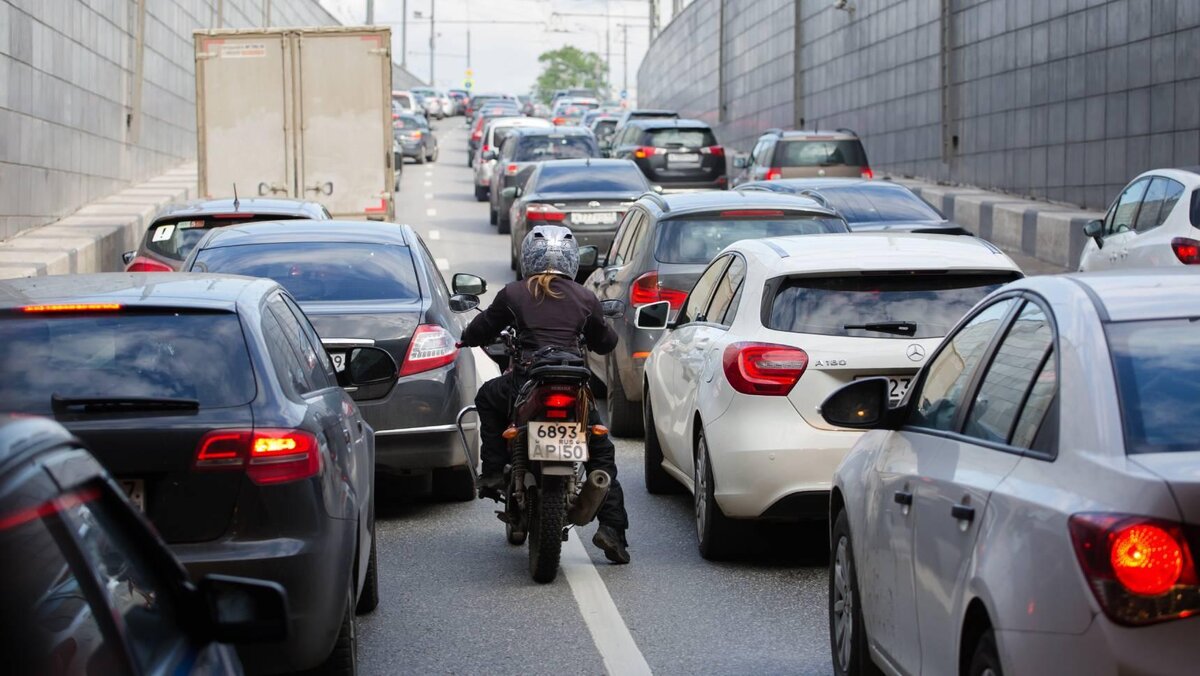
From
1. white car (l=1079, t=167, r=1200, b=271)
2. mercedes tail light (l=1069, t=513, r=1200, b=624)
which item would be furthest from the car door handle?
white car (l=1079, t=167, r=1200, b=271)

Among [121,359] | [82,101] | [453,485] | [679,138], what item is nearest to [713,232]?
[453,485]

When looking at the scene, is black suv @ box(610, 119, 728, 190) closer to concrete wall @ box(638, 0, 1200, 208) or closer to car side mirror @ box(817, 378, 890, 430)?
concrete wall @ box(638, 0, 1200, 208)

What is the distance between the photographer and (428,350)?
935 cm

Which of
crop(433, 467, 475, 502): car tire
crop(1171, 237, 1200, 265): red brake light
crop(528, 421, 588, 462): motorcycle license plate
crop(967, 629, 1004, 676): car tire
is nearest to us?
crop(967, 629, 1004, 676): car tire

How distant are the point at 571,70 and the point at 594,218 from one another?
160018mm

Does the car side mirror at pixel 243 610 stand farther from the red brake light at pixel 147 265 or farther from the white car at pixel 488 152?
the white car at pixel 488 152

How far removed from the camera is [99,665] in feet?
8.73

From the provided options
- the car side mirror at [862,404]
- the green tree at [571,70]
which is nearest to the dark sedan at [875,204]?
the car side mirror at [862,404]

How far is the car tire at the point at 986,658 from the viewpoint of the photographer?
409cm

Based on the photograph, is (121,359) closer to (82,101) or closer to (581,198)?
(581,198)

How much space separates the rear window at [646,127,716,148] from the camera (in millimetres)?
34781

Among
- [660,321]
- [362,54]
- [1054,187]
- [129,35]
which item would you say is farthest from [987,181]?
[660,321]

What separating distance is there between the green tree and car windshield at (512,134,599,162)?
146184 millimetres

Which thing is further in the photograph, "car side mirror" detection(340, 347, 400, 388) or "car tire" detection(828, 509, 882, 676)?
"car side mirror" detection(340, 347, 400, 388)
